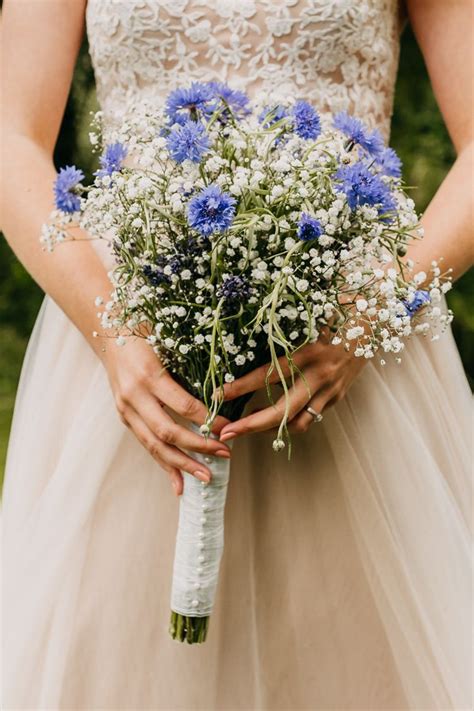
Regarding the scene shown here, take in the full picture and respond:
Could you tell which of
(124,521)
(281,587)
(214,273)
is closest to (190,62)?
(214,273)

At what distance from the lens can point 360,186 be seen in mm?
1061

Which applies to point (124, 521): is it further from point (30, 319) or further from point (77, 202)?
point (30, 319)

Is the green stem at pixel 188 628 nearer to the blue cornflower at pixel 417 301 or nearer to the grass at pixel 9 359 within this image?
the blue cornflower at pixel 417 301

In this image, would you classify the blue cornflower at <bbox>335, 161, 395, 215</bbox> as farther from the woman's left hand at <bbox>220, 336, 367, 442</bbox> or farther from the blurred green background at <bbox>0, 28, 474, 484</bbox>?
the blurred green background at <bbox>0, 28, 474, 484</bbox>

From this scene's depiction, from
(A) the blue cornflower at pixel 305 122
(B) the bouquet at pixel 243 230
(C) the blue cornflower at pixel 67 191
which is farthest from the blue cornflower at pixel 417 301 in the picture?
(C) the blue cornflower at pixel 67 191

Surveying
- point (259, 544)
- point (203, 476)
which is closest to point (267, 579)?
point (259, 544)

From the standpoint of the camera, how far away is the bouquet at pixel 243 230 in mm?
1073

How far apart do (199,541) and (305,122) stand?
64 centimetres

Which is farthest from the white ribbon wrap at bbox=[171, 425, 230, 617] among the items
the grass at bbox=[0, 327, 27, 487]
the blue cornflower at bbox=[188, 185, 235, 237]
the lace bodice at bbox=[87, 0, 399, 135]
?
the grass at bbox=[0, 327, 27, 487]

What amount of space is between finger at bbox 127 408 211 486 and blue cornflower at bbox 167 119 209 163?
44 centimetres

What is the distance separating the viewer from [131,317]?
1203 mm

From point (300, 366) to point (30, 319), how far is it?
13.8 ft

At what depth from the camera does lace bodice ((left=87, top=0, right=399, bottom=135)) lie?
1.53 m

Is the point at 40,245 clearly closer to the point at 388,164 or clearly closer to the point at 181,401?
the point at 181,401
